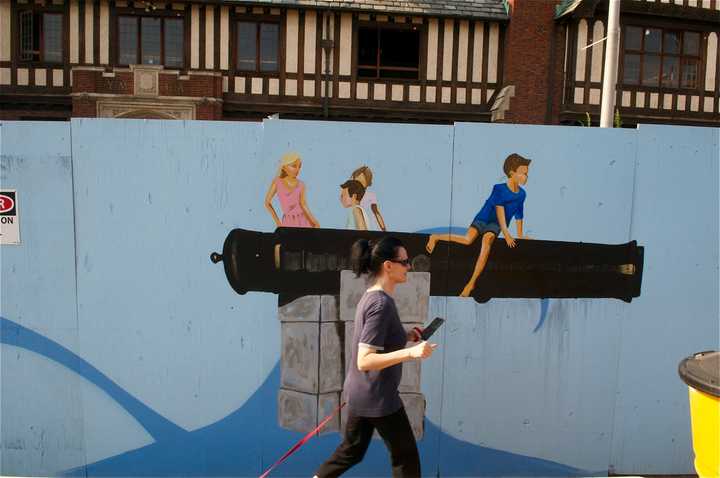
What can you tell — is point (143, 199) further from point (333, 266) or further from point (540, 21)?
point (540, 21)

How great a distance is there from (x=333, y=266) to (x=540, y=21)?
48.9 ft

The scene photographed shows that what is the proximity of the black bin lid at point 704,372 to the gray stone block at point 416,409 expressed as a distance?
1735 mm

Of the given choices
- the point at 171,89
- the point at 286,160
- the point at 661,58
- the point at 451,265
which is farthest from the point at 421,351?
the point at 661,58

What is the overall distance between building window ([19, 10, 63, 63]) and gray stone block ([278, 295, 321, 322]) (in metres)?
15.2

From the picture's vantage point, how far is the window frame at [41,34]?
15.7 m

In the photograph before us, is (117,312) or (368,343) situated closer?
(368,343)

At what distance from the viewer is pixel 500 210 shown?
4105 mm

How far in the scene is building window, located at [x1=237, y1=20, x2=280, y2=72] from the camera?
1622cm

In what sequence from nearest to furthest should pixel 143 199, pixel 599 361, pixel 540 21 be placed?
pixel 143 199 → pixel 599 361 → pixel 540 21

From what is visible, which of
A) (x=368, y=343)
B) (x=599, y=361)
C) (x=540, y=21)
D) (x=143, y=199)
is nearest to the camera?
(x=368, y=343)

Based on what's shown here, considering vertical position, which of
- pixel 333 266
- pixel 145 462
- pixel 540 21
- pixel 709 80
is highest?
pixel 540 21

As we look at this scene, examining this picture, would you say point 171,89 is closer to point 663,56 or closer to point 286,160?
point 286,160

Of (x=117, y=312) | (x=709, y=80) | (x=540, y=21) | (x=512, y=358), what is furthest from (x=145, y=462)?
(x=709, y=80)

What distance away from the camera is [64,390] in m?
4.09
